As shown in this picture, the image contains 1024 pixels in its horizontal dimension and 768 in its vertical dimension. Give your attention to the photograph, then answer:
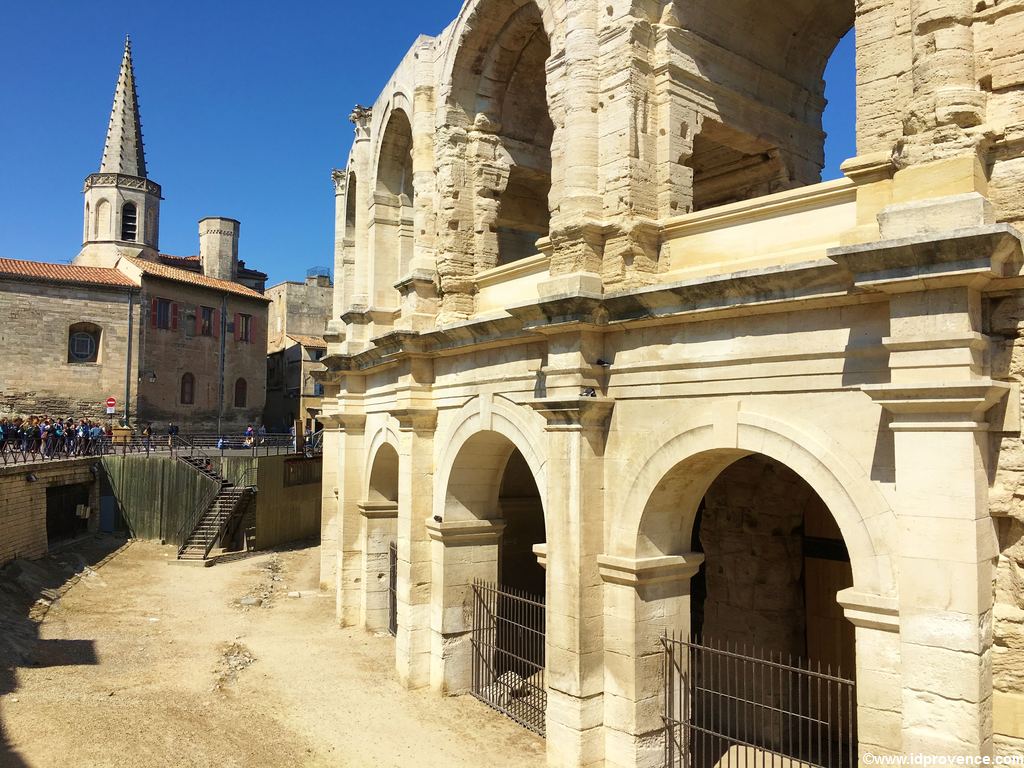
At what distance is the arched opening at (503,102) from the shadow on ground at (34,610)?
9437mm

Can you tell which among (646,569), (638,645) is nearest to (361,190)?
(646,569)

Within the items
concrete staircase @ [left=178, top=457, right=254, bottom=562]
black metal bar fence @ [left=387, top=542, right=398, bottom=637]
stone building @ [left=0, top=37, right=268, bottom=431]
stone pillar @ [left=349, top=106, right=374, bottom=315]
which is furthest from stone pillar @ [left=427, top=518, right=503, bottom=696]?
stone building @ [left=0, top=37, right=268, bottom=431]

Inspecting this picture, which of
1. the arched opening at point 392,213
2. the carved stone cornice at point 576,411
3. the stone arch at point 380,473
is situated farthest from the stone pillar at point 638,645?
the arched opening at point 392,213

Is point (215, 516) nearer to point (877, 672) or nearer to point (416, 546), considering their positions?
point (416, 546)

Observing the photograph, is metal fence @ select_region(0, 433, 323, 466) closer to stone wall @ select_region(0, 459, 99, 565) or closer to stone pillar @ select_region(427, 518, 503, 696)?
stone wall @ select_region(0, 459, 99, 565)

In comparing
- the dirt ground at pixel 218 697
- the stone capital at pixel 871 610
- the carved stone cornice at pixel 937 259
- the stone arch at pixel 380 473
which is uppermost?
the carved stone cornice at pixel 937 259

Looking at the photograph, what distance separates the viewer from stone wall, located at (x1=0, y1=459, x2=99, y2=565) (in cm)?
1816

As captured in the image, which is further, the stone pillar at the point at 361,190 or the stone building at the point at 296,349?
the stone building at the point at 296,349

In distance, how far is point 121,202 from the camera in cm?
4197

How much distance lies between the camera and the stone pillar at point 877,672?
19.6 ft

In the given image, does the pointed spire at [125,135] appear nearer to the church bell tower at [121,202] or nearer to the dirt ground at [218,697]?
the church bell tower at [121,202]

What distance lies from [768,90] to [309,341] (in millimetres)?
36390

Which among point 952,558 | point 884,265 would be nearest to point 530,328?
point 884,265

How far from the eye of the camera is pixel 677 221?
8281mm
